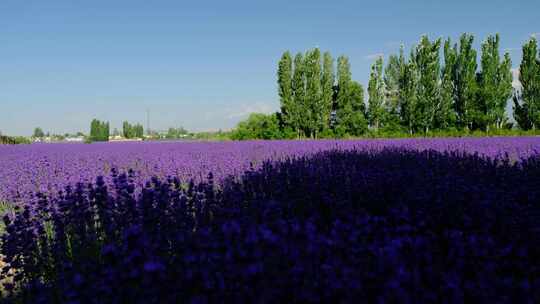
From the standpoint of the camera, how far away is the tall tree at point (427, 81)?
2780 centimetres

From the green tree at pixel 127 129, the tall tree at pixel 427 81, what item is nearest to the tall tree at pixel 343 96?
the tall tree at pixel 427 81

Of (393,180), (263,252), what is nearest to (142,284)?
(263,252)

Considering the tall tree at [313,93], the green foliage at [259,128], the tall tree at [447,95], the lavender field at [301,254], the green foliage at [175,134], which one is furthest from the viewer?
the green foliage at [175,134]

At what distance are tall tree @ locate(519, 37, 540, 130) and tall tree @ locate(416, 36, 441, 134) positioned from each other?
5.28 meters

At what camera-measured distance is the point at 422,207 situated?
12.5 ft

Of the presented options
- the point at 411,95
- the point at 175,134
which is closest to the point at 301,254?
the point at 411,95

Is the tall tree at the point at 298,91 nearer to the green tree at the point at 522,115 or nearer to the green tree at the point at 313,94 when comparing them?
the green tree at the point at 313,94

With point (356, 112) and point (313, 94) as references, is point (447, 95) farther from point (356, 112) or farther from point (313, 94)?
point (313, 94)

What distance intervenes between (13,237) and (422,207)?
3.45 meters

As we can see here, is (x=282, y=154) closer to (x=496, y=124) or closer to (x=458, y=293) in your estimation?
(x=458, y=293)

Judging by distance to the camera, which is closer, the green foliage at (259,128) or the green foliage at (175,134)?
the green foliage at (259,128)

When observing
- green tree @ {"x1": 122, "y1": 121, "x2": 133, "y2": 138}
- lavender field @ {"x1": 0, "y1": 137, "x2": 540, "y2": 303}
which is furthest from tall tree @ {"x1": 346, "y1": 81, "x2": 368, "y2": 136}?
green tree @ {"x1": 122, "y1": 121, "x2": 133, "y2": 138}

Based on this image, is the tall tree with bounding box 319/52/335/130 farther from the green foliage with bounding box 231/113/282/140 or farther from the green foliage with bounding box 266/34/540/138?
the green foliage with bounding box 231/113/282/140

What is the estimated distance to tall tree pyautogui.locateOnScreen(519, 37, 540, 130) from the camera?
85.7ft
